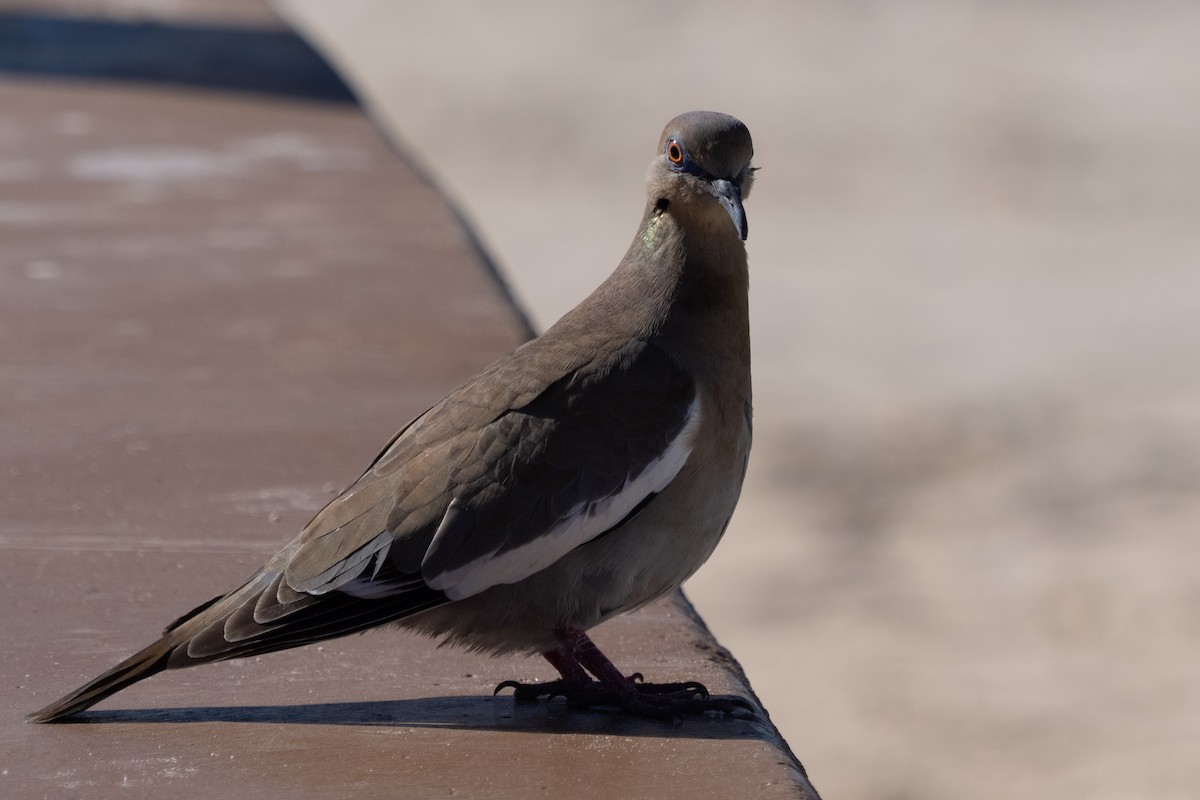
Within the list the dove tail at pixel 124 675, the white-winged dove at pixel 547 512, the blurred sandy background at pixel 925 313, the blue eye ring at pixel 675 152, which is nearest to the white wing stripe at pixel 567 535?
the white-winged dove at pixel 547 512

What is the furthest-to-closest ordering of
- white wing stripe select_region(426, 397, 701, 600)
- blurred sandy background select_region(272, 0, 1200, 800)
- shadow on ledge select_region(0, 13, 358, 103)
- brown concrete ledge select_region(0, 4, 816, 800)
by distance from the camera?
1. shadow on ledge select_region(0, 13, 358, 103)
2. blurred sandy background select_region(272, 0, 1200, 800)
3. white wing stripe select_region(426, 397, 701, 600)
4. brown concrete ledge select_region(0, 4, 816, 800)

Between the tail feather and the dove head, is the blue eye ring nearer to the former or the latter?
the dove head

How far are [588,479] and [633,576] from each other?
0.21 meters

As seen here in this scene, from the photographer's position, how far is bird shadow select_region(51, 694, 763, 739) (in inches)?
132

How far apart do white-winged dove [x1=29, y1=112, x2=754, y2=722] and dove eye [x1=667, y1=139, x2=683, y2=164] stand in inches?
1.5

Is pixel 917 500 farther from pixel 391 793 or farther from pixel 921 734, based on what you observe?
pixel 391 793

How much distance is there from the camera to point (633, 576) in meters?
3.44

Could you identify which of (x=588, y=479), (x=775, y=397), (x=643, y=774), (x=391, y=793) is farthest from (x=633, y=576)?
(x=775, y=397)

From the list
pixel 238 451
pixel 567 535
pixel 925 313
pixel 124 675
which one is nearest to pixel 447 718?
pixel 567 535

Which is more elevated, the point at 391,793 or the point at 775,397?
the point at 775,397

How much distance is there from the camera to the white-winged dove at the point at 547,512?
329 cm

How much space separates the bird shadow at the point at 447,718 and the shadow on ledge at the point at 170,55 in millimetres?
6254

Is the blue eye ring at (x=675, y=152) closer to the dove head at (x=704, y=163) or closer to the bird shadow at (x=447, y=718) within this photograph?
the dove head at (x=704, y=163)

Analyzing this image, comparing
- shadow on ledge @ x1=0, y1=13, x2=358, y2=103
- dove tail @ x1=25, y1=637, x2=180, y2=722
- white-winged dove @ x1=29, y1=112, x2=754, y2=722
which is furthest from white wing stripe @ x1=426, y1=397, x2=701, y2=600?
shadow on ledge @ x1=0, y1=13, x2=358, y2=103
